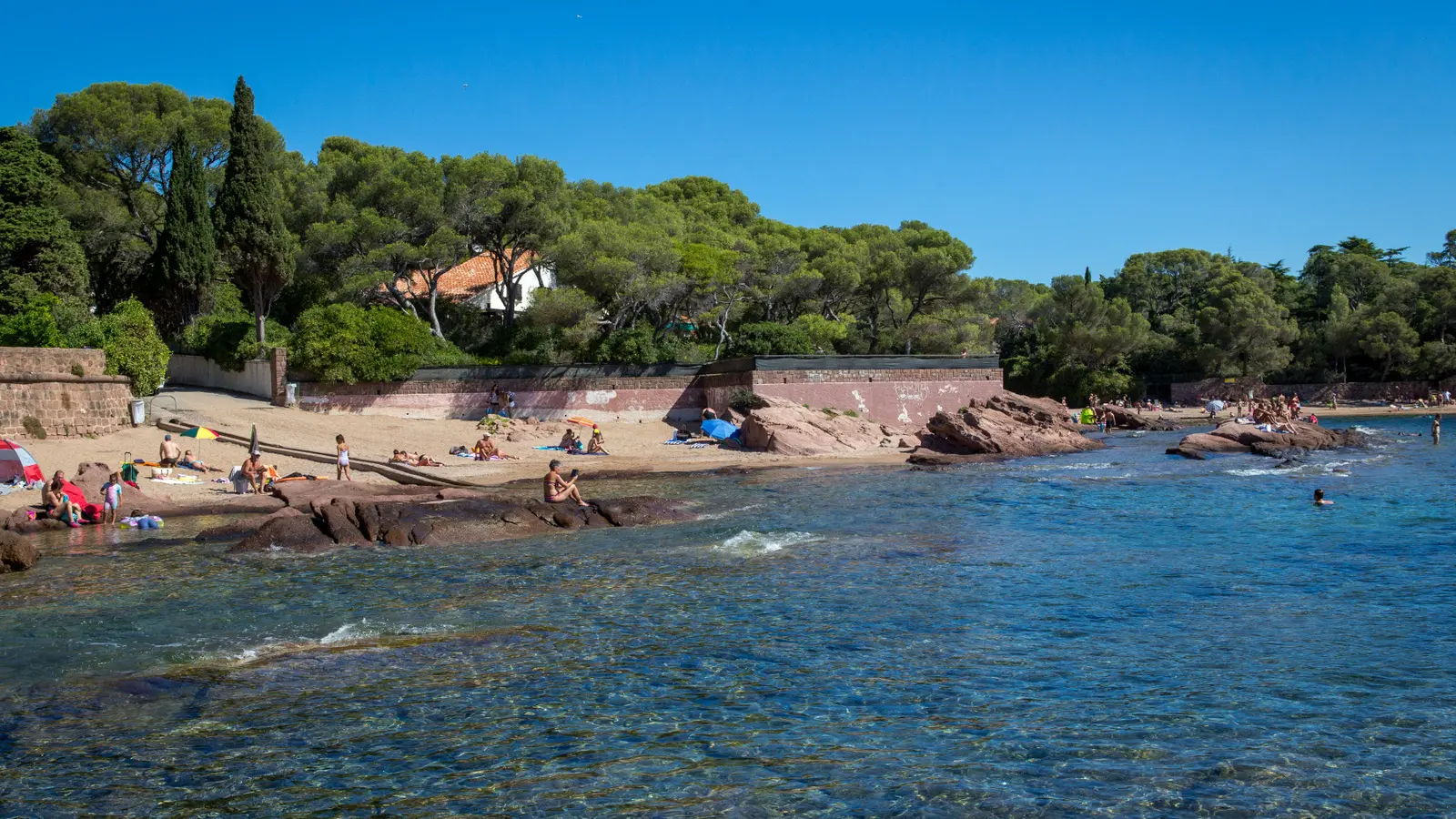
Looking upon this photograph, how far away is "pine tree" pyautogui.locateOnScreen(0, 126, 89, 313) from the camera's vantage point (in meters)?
31.6

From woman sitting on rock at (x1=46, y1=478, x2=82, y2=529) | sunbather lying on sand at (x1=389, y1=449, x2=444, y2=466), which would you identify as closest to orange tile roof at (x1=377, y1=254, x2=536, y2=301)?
sunbather lying on sand at (x1=389, y1=449, x2=444, y2=466)

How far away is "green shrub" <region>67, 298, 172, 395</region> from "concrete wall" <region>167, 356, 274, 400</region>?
189 inches

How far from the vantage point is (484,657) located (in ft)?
33.0

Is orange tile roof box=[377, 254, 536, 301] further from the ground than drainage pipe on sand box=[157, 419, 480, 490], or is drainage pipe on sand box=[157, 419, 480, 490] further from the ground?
orange tile roof box=[377, 254, 536, 301]

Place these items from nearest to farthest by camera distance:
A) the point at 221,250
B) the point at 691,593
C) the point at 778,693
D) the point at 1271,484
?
1. the point at 778,693
2. the point at 691,593
3. the point at 1271,484
4. the point at 221,250

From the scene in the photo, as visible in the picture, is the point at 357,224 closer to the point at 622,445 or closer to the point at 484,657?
the point at 622,445

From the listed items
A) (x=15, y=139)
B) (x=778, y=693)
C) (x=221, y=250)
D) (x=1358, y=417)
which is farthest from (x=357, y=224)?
(x=1358, y=417)

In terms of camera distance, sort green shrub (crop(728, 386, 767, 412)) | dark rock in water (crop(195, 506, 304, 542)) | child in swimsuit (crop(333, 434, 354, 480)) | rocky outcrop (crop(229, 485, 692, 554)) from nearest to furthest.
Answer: rocky outcrop (crop(229, 485, 692, 554)) → dark rock in water (crop(195, 506, 304, 542)) → child in swimsuit (crop(333, 434, 354, 480)) → green shrub (crop(728, 386, 767, 412))

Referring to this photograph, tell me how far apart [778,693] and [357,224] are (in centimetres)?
3374

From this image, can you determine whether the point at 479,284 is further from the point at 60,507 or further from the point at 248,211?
the point at 60,507

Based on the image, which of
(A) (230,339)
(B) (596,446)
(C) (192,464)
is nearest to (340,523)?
(C) (192,464)

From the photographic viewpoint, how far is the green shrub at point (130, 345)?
2914 centimetres

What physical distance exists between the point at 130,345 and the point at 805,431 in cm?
2041

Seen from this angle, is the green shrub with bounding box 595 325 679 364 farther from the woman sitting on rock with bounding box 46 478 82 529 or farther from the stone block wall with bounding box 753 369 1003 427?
the woman sitting on rock with bounding box 46 478 82 529
